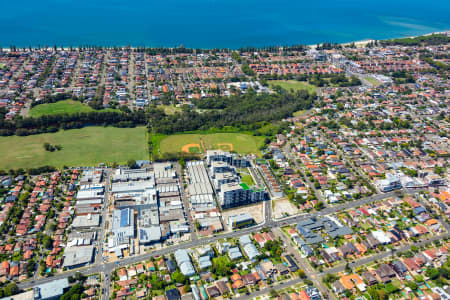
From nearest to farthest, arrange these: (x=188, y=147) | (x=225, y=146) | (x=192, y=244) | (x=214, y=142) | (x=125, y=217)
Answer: (x=192, y=244), (x=125, y=217), (x=188, y=147), (x=225, y=146), (x=214, y=142)

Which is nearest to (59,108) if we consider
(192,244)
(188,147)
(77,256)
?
(188,147)

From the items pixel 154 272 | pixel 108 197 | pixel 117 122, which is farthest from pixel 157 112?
pixel 154 272

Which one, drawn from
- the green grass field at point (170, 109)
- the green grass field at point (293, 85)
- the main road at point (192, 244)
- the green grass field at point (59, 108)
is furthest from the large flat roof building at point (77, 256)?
the green grass field at point (293, 85)

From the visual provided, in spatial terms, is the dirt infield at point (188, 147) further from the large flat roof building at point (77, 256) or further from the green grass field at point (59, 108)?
the large flat roof building at point (77, 256)

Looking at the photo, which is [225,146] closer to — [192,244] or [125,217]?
[125,217]

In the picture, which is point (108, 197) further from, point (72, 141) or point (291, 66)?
point (291, 66)

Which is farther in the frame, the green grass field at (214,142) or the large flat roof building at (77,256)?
the green grass field at (214,142)
